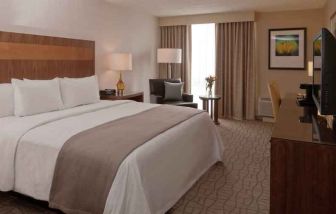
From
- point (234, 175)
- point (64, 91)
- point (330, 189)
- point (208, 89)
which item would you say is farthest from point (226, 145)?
point (330, 189)

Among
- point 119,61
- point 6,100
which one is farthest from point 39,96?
point 119,61

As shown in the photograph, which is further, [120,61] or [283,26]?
[283,26]

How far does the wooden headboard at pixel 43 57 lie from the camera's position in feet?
11.4

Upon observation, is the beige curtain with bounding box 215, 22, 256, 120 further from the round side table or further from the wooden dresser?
the wooden dresser

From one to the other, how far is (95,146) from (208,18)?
197 inches

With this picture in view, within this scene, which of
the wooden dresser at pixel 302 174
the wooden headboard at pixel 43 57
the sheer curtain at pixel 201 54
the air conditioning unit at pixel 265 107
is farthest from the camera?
the sheer curtain at pixel 201 54

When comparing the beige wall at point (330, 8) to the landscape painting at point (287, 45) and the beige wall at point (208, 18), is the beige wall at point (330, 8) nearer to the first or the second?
the landscape painting at point (287, 45)

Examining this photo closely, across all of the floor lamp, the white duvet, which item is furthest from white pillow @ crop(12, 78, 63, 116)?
the floor lamp

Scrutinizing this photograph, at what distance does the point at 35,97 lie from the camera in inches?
128

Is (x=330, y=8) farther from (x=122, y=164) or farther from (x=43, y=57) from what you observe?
(x=43, y=57)

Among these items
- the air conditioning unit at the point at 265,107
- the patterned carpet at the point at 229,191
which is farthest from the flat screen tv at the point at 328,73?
the air conditioning unit at the point at 265,107

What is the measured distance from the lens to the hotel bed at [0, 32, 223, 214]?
2.04 m

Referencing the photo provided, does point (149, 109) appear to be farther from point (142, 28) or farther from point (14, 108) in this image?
point (142, 28)

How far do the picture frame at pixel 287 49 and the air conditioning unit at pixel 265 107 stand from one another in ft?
2.31
